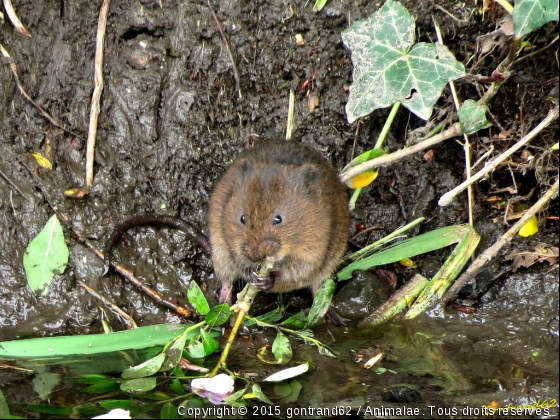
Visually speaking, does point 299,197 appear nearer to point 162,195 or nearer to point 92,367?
point 162,195

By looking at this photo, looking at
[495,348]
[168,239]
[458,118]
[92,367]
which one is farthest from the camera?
[168,239]

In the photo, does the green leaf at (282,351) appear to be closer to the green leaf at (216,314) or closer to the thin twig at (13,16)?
the green leaf at (216,314)

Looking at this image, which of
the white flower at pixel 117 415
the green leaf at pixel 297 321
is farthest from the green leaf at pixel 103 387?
the green leaf at pixel 297 321

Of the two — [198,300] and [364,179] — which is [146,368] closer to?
[198,300]

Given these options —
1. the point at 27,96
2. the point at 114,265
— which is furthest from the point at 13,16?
the point at 114,265

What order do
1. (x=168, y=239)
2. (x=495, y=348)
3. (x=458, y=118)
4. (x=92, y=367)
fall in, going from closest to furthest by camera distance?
1. (x=92, y=367)
2. (x=495, y=348)
3. (x=458, y=118)
4. (x=168, y=239)

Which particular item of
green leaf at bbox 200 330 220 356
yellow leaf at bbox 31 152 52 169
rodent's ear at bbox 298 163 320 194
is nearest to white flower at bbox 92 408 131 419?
green leaf at bbox 200 330 220 356

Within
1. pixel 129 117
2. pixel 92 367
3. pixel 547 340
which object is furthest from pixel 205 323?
pixel 547 340
